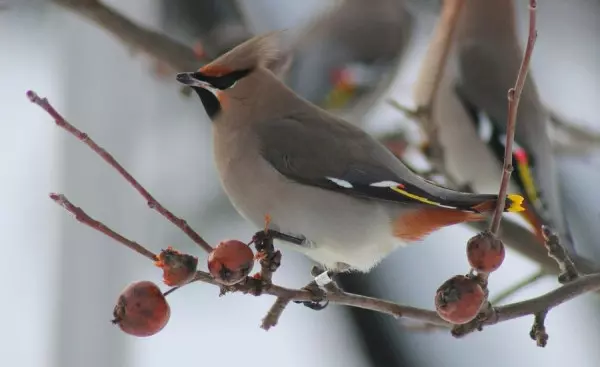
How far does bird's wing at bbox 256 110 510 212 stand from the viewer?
1113 mm

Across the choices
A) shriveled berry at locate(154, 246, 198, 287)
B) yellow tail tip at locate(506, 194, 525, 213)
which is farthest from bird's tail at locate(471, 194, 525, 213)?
shriveled berry at locate(154, 246, 198, 287)

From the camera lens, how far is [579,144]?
182 cm

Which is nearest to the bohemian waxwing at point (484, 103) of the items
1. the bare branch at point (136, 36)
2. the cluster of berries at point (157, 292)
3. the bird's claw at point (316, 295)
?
Result: the bare branch at point (136, 36)

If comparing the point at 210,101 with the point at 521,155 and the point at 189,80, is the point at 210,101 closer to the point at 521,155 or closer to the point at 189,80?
the point at 189,80

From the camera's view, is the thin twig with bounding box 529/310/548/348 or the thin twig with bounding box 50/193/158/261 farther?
the thin twig with bounding box 529/310/548/348

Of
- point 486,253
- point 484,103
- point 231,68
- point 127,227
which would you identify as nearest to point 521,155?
point 484,103

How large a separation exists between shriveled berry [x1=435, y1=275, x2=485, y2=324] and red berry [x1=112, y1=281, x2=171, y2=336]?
0.83ft

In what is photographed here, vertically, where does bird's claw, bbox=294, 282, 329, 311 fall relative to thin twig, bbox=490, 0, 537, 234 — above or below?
below

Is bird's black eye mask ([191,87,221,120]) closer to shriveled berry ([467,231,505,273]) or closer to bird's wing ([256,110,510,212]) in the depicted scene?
bird's wing ([256,110,510,212])

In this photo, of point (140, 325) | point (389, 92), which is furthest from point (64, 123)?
point (389, 92)

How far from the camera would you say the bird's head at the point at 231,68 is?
3.55 feet

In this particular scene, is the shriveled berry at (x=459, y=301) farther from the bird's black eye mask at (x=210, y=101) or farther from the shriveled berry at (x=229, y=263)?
the bird's black eye mask at (x=210, y=101)

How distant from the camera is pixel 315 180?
3.73ft

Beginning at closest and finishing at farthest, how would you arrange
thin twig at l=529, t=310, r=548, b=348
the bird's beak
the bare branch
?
1. thin twig at l=529, t=310, r=548, b=348
2. the bird's beak
3. the bare branch
